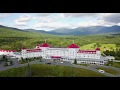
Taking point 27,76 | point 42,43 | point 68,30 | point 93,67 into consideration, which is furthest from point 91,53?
point 27,76

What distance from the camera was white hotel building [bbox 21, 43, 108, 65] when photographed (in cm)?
740

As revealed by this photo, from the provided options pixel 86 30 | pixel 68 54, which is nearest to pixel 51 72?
pixel 68 54

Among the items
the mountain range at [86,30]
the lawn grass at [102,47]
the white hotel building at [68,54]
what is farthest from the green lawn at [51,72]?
the mountain range at [86,30]

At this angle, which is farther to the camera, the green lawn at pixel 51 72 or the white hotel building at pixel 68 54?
the white hotel building at pixel 68 54

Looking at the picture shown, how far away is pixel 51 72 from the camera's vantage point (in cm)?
730

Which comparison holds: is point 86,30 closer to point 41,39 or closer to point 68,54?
point 68,54

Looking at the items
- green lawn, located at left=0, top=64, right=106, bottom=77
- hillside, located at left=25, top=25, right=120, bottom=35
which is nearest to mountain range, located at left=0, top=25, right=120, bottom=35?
hillside, located at left=25, top=25, right=120, bottom=35

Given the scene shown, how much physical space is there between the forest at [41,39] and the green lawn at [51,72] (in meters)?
0.63

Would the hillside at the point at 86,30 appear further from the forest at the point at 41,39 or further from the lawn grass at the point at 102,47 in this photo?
the lawn grass at the point at 102,47

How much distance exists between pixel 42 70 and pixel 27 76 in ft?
1.44

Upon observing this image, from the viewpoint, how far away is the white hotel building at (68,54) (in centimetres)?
740

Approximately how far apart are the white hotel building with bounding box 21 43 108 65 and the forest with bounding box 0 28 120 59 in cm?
12

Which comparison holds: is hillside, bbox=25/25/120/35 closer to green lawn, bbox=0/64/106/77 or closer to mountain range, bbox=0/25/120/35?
mountain range, bbox=0/25/120/35
